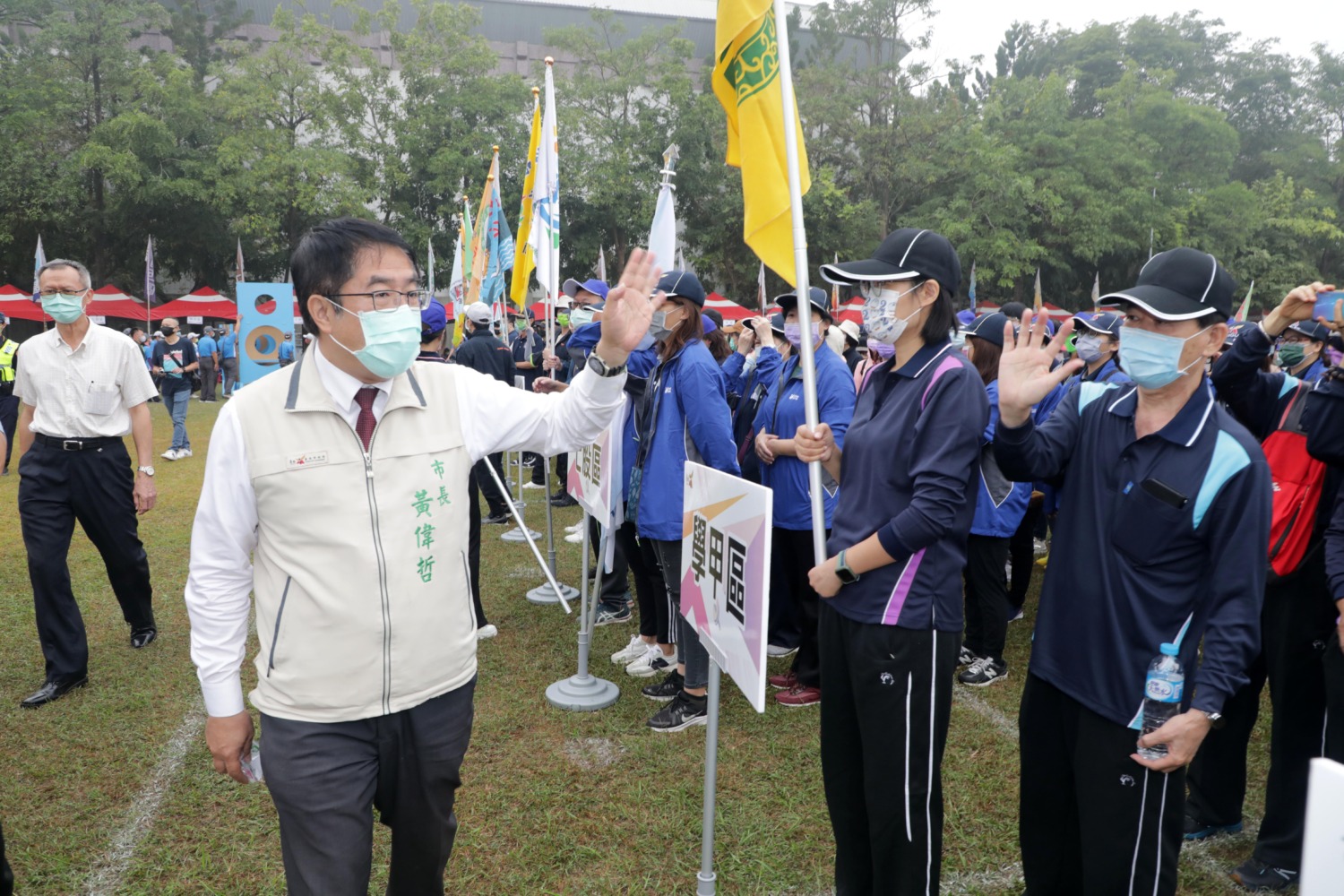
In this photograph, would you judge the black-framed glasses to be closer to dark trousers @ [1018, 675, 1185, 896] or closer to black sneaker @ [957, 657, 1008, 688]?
dark trousers @ [1018, 675, 1185, 896]

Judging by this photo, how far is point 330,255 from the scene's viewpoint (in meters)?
2.22

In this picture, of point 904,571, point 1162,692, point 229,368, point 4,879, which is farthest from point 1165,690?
point 229,368

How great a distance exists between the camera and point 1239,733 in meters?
3.63

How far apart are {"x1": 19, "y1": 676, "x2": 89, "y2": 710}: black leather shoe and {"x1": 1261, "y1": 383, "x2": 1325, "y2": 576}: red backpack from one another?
6043 millimetres

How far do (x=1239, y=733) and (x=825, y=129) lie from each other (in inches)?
1496

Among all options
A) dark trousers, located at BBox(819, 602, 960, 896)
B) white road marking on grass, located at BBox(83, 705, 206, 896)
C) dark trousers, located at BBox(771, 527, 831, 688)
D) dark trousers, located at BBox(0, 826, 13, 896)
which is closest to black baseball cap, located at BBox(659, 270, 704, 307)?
dark trousers, located at BBox(771, 527, 831, 688)

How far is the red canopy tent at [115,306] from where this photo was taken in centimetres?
2650

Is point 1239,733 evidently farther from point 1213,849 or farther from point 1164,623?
point 1164,623

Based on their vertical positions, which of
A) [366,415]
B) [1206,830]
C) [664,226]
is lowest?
[1206,830]

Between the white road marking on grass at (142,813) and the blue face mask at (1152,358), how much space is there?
13.0ft

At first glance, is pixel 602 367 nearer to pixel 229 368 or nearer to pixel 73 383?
pixel 73 383

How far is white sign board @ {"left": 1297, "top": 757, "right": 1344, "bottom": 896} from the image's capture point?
1.06m

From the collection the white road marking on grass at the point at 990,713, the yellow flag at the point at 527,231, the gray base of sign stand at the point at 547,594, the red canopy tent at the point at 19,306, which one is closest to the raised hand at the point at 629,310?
the white road marking on grass at the point at 990,713

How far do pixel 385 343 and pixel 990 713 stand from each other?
401 centimetres
